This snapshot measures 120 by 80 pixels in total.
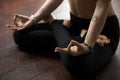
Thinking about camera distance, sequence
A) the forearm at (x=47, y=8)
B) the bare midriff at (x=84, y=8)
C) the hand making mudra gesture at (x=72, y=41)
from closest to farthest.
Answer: the hand making mudra gesture at (x=72, y=41) → the bare midriff at (x=84, y=8) → the forearm at (x=47, y=8)

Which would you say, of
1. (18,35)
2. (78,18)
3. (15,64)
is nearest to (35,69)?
(15,64)

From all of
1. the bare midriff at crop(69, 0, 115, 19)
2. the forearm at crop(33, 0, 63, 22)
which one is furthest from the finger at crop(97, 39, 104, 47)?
the forearm at crop(33, 0, 63, 22)

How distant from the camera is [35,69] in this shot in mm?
1366

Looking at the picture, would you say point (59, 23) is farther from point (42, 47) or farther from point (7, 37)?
point (7, 37)

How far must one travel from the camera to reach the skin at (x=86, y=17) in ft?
3.73

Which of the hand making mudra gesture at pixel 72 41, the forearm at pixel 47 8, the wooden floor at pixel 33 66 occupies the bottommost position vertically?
the wooden floor at pixel 33 66

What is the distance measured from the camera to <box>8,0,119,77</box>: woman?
1.17 m

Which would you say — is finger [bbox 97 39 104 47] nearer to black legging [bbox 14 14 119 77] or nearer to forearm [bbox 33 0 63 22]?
black legging [bbox 14 14 119 77]

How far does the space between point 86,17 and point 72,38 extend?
0.13m

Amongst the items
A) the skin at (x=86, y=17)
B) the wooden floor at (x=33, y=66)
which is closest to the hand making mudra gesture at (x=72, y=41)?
the skin at (x=86, y=17)

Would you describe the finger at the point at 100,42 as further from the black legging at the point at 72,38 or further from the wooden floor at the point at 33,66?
the wooden floor at the point at 33,66

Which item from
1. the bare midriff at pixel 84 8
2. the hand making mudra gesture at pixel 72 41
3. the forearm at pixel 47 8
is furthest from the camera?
the forearm at pixel 47 8

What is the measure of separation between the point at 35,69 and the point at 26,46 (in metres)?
0.20

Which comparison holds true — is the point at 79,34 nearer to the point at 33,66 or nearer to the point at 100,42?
the point at 100,42
